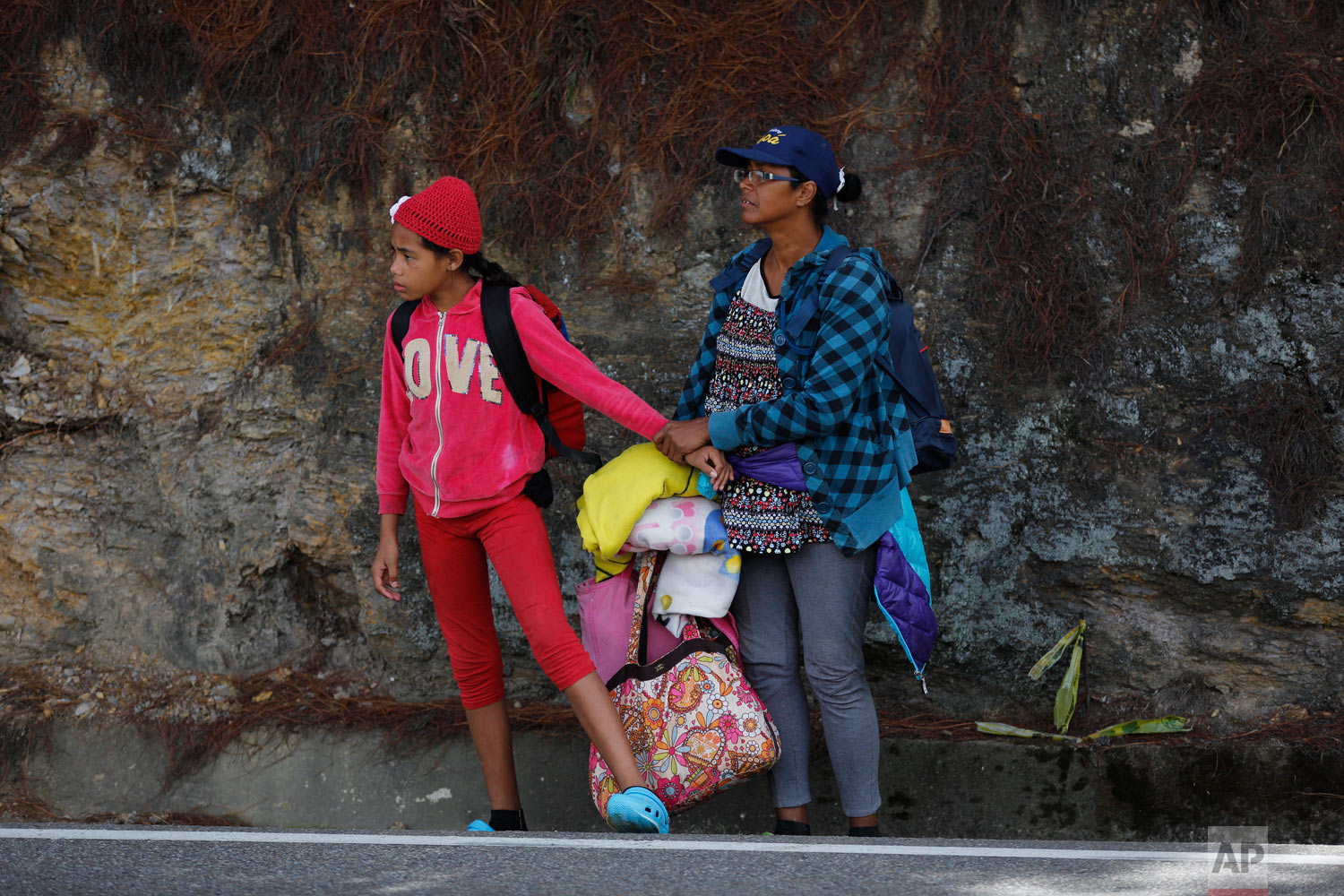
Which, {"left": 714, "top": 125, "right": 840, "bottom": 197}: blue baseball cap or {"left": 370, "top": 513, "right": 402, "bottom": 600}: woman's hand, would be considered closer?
{"left": 714, "top": 125, "right": 840, "bottom": 197}: blue baseball cap

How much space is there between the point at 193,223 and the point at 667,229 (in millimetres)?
2100

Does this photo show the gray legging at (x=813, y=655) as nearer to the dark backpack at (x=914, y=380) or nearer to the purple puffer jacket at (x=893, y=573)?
the purple puffer jacket at (x=893, y=573)

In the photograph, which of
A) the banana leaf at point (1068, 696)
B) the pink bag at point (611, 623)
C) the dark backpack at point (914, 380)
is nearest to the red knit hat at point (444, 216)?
the dark backpack at point (914, 380)

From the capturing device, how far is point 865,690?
11.9 ft

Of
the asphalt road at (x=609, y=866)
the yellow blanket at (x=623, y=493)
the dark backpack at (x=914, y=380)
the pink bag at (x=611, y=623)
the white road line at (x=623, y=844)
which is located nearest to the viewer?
the asphalt road at (x=609, y=866)

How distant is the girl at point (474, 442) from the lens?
3596mm

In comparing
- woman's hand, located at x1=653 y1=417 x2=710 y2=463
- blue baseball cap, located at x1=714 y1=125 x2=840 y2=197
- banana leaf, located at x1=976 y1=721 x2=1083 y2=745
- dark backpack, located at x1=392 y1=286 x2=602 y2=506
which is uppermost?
blue baseball cap, located at x1=714 y1=125 x2=840 y2=197

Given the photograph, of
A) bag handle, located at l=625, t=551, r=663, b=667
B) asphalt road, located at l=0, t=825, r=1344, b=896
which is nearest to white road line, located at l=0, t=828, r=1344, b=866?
asphalt road, located at l=0, t=825, r=1344, b=896

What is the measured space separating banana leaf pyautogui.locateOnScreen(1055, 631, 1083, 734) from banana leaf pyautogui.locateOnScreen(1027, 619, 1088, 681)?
1.7 inches

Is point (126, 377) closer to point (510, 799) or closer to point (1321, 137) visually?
point (510, 799)

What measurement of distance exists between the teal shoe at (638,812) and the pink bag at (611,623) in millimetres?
505

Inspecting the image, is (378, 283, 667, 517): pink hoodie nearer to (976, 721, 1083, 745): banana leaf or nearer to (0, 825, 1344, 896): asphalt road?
(0, 825, 1344, 896): asphalt road

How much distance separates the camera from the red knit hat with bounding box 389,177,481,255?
3.60 meters

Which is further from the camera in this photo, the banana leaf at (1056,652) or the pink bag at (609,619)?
the banana leaf at (1056,652)
